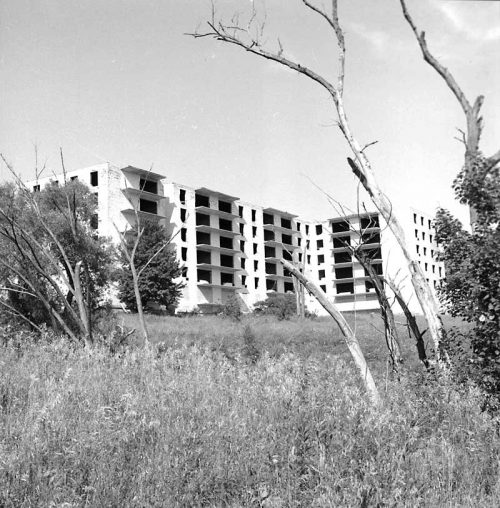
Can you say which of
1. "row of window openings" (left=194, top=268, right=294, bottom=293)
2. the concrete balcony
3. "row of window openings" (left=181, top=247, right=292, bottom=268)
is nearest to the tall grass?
"row of window openings" (left=181, top=247, right=292, bottom=268)

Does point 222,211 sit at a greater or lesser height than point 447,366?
greater

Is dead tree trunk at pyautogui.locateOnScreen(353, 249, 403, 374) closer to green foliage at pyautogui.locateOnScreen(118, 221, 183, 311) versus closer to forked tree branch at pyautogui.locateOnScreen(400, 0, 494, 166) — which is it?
forked tree branch at pyautogui.locateOnScreen(400, 0, 494, 166)

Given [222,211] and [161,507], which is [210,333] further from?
[222,211]

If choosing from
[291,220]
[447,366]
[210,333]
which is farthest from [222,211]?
[447,366]

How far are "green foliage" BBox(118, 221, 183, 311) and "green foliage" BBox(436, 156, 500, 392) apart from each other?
46.7 m

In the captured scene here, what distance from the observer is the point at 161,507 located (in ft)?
12.3

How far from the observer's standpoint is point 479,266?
5875 millimetres

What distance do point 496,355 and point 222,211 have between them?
69.3 m

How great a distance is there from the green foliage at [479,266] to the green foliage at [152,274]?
153ft

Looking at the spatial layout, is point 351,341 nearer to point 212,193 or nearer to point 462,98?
point 462,98

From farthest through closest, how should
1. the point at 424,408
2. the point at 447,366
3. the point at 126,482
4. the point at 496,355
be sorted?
the point at 447,366, the point at 424,408, the point at 496,355, the point at 126,482

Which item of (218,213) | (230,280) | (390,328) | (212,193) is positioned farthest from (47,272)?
(230,280)

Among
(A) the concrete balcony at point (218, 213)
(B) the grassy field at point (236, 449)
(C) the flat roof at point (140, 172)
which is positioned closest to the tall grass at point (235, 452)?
(B) the grassy field at point (236, 449)

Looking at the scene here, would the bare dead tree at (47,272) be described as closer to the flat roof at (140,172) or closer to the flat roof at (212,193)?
the flat roof at (140,172)
